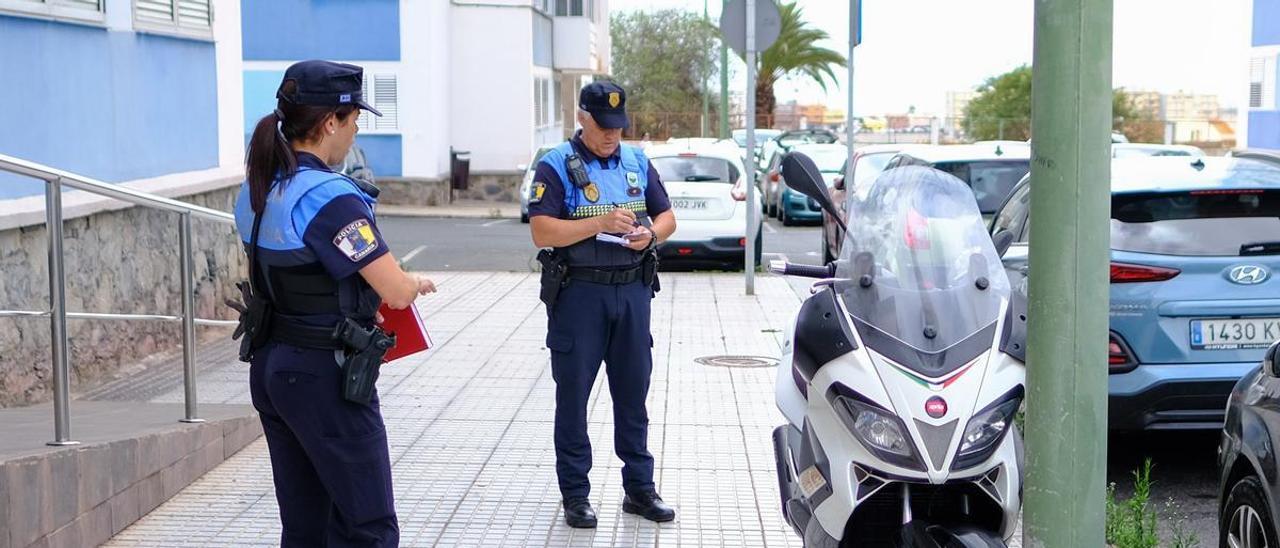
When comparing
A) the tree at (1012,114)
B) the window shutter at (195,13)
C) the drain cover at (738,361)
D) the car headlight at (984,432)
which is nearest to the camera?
A: the car headlight at (984,432)

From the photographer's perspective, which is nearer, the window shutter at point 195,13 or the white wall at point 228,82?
the window shutter at point 195,13

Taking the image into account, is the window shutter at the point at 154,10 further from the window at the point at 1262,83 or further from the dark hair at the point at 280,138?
the window at the point at 1262,83

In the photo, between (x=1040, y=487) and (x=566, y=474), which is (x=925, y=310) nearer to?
(x=1040, y=487)

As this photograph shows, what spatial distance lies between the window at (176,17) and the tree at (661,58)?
2132 inches

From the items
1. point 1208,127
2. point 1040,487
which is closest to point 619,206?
point 1040,487

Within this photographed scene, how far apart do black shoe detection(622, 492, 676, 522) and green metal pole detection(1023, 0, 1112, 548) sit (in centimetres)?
278

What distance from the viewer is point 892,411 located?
3.94 meters

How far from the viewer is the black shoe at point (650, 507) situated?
20.1 ft

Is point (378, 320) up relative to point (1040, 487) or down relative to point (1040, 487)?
up

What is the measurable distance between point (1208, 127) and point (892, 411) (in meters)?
56.9

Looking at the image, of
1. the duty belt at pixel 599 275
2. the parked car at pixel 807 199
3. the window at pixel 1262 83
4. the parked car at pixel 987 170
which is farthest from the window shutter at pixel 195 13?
the window at pixel 1262 83

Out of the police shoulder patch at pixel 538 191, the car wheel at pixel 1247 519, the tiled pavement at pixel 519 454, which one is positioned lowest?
the tiled pavement at pixel 519 454

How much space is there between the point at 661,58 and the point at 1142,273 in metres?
62.0

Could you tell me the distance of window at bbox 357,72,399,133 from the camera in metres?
29.2
